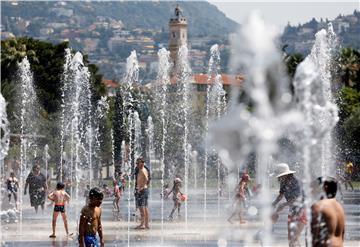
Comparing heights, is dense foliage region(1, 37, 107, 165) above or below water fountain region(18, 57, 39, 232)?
above

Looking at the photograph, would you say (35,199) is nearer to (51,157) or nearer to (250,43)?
(250,43)

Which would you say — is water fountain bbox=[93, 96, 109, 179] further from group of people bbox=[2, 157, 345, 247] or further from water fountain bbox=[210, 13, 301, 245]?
water fountain bbox=[210, 13, 301, 245]

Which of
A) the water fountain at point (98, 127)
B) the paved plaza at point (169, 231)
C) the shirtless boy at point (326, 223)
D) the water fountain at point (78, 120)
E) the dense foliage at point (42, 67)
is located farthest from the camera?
the dense foliage at point (42, 67)

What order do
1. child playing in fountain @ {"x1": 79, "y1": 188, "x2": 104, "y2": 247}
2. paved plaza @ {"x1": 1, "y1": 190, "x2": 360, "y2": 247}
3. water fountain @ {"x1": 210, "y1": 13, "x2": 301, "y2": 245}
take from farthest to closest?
paved plaza @ {"x1": 1, "y1": 190, "x2": 360, "y2": 247}, child playing in fountain @ {"x1": 79, "y1": 188, "x2": 104, "y2": 247}, water fountain @ {"x1": 210, "y1": 13, "x2": 301, "y2": 245}

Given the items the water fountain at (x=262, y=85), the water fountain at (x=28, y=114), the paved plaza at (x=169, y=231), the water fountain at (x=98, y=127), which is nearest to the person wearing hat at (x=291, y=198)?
the paved plaza at (x=169, y=231)

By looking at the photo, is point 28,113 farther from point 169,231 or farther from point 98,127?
point 169,231

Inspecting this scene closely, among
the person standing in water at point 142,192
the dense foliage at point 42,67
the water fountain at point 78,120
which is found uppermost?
the dense foliage at point 42,67

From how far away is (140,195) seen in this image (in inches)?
755

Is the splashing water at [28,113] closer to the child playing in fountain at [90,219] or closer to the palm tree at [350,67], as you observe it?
the palm tree at [350,67]

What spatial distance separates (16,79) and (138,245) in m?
49.7

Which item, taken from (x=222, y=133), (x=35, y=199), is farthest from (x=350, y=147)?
(x=222, y=133)

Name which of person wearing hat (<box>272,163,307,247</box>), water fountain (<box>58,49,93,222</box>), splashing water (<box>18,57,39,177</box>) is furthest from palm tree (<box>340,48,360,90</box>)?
person wearing hat (<box>272,163,307,247</box>)

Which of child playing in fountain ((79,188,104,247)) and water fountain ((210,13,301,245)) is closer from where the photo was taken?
water fountain ((210,13,301,245))

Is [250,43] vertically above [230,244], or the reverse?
[250,43]
